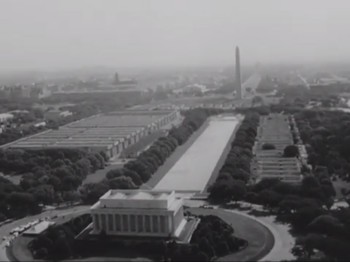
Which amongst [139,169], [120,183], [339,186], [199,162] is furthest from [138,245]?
[199,162]

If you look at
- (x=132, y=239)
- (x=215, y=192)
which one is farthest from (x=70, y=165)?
(x=132, y=239)

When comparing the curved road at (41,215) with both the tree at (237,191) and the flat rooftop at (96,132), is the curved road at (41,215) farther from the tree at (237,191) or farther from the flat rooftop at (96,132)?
the flat rooftop at (96,132)

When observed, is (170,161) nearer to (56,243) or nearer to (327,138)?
(327,138)

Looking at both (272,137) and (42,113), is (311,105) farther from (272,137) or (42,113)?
A: (42,113)

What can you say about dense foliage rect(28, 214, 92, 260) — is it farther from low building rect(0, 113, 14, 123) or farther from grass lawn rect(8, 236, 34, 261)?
low building rect(0, 113, 14, 123)

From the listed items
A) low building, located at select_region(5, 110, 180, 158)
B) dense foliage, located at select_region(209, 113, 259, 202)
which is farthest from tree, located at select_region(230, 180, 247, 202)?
low building, located at select_region(5, 110, 180, 158)

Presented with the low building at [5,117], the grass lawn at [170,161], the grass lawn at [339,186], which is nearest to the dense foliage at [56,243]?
the grass lawn at [170,161]
